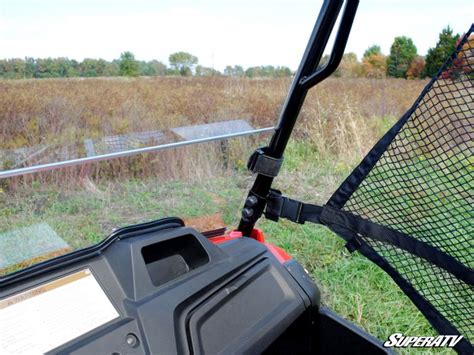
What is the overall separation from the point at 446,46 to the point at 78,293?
1.11m

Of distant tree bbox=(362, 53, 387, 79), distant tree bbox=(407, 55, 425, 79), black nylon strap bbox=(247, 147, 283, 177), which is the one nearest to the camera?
black nylon strap bbox=(247, 147, 283, 177)

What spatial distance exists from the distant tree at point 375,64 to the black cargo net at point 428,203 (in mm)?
1120

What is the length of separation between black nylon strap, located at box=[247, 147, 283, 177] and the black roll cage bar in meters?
0.01

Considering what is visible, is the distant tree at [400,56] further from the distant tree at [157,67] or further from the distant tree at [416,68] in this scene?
the distant tree at [157,67]

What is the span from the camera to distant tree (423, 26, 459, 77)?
3.95ft

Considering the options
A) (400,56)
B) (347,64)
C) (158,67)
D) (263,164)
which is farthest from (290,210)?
(400,56)

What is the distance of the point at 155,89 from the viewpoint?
1.43 m

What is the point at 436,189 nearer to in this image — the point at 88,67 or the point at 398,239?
the point at 398,239

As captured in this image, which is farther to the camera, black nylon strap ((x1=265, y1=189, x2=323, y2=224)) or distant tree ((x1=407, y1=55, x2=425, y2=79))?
distant tree ((x1=407, y1=55, x2=425, y2=79))

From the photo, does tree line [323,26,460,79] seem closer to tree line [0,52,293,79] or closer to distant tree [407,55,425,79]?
distant tree [407,55,425,79]

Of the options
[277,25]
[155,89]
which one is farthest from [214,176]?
[277,25]

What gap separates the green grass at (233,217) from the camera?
115 cm

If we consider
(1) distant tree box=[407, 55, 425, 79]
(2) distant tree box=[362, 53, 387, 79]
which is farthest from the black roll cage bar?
(2) distant tree box=[362, 53, 387, 79]

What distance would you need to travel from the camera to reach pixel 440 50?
1.33 metres
